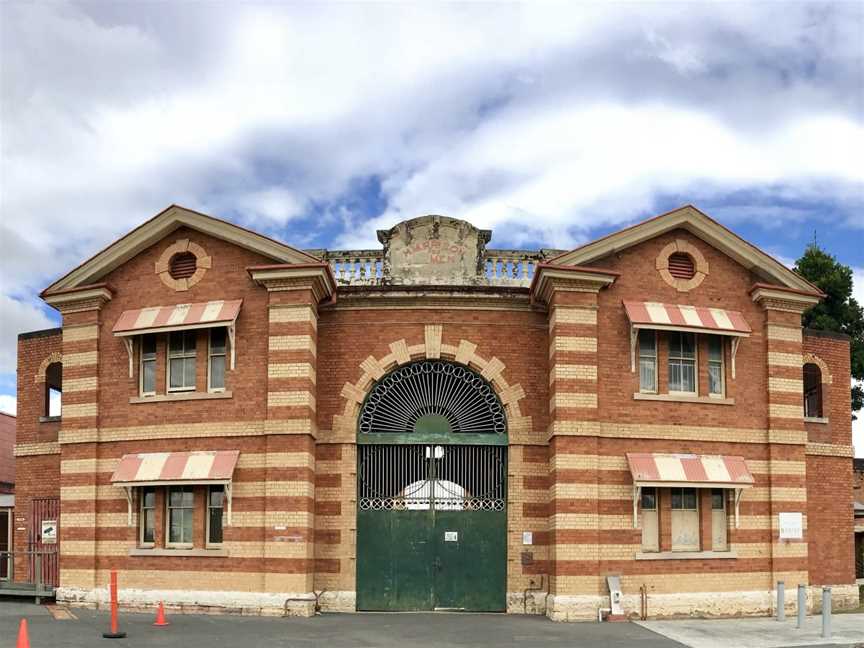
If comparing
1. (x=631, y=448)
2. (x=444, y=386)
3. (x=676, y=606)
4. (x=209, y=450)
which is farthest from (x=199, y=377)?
(x=676, y=606)

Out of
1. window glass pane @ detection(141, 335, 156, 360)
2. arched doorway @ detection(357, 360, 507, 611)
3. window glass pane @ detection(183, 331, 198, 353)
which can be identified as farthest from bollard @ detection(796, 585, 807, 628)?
window glass pane @ detection(141, 335, 156, 360)

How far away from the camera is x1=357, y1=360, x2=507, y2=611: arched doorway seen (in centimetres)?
2244

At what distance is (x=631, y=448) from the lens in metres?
22.1

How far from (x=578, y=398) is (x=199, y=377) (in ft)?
26.6

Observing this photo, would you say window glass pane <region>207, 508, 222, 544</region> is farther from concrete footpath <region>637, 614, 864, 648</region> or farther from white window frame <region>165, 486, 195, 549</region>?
concrete footpath <region>637, 614, 864, 648</region>

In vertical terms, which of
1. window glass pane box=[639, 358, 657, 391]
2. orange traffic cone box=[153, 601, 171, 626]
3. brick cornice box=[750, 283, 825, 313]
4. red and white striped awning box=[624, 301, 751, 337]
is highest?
brick cornice box=[750, 283, 825, 313]

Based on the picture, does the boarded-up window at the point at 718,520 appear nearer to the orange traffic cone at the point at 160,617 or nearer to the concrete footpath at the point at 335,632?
the concrete footpath at the point at 335,632

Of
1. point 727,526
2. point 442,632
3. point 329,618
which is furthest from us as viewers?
point 727,526

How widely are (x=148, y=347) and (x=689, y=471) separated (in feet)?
39.4

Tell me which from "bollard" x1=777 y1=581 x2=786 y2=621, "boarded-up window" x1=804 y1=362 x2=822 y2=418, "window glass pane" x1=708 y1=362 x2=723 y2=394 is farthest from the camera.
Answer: "boarded-up window" x1=804 y1=362 x2=822 y2=418

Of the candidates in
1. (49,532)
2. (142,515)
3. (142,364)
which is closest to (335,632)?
(142,515)

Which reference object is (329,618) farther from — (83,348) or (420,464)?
(83,348)

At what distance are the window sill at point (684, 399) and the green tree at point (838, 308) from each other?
67.0 feet

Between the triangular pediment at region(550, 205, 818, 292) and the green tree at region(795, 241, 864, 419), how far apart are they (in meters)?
19.2
